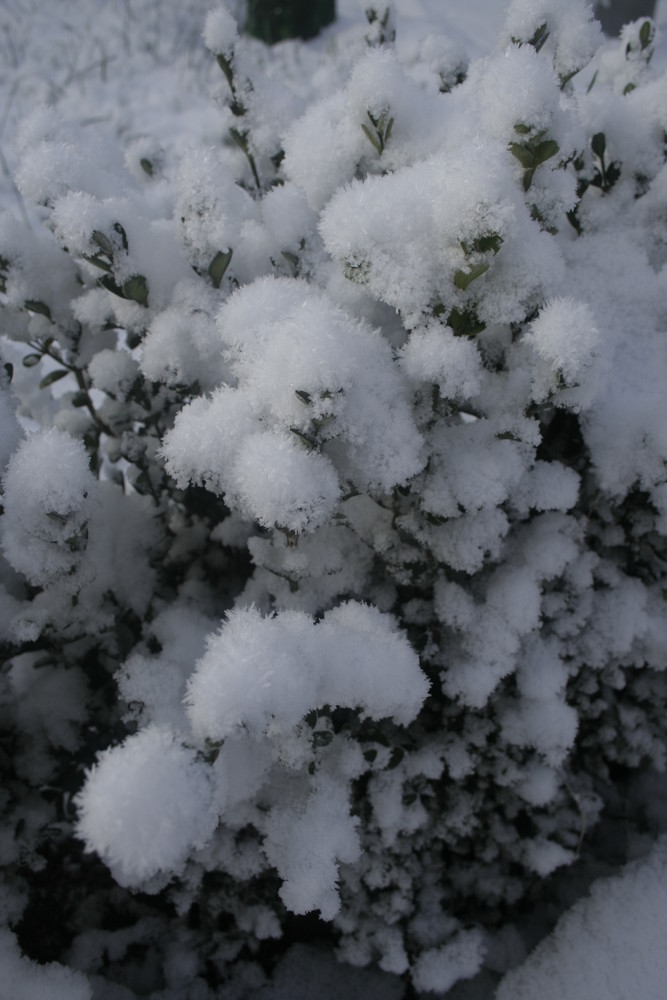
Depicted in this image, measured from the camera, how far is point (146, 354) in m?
1.29

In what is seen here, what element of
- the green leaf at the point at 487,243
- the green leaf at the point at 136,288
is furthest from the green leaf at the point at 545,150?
the green leaf at the point at 136,288

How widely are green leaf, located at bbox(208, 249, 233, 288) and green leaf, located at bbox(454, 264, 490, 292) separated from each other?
41cm

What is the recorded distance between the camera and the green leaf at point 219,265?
1257mm

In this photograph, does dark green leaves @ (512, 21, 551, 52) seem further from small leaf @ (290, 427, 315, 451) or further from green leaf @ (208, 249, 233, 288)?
small leaf @ (290, 427, 315, 451)

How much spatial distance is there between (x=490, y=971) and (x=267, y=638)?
116cm

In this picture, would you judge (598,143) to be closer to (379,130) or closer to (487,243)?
(379,130)

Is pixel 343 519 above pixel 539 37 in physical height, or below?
below

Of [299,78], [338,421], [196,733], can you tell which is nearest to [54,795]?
[196,733]

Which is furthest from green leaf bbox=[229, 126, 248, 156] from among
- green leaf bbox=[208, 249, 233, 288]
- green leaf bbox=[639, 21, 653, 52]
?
green leaf bbox=[639, 21, 653, 52]

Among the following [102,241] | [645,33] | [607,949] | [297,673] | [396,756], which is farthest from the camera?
[645,33]

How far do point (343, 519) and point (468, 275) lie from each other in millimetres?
451

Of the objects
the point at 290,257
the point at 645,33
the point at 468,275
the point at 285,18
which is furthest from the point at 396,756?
the point at 285,18

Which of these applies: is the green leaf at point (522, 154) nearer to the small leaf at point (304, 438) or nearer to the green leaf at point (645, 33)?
the small leaf at point (304, 438)

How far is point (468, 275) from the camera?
1080 millimetres
